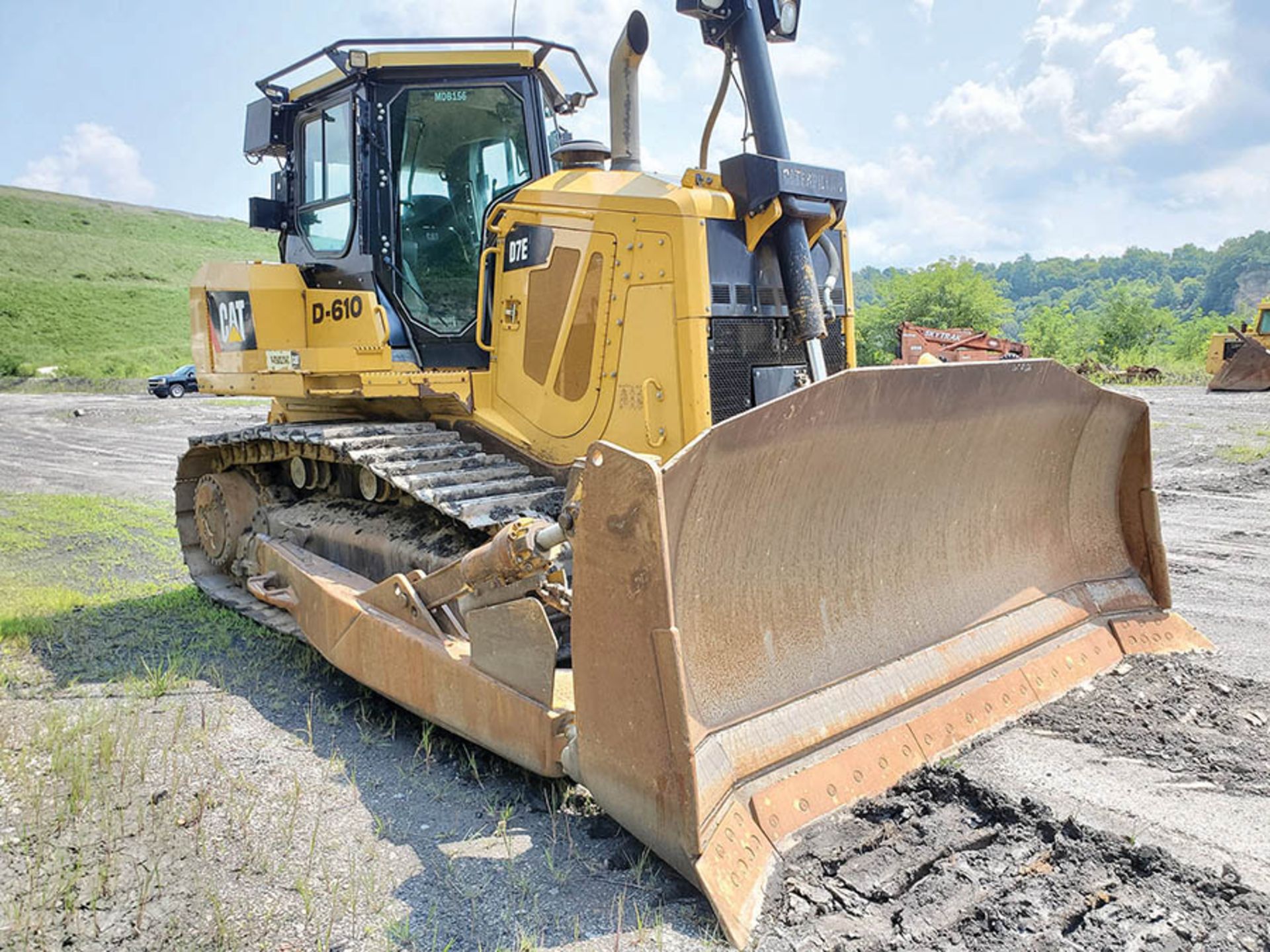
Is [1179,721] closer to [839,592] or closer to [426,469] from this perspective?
[839,592]

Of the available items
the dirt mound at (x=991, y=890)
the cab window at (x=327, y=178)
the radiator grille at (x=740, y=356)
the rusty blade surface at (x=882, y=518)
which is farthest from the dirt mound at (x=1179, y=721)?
the cab window at (x=327, y=178)

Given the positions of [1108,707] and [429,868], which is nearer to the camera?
[429,868]

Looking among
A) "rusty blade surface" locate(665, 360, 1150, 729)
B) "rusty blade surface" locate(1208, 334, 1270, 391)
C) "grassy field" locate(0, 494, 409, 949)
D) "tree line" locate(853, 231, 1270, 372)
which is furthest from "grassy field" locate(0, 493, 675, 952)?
"tree line" locate(853, 231, 1270, 372)

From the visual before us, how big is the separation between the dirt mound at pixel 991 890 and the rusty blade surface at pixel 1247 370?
21637 millimetres

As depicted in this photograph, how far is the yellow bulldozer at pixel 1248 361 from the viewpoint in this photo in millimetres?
20484

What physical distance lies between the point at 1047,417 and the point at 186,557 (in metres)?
4.83

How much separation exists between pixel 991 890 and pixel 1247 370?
2218cm

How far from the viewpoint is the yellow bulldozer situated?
2048cm

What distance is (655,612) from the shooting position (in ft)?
7.89

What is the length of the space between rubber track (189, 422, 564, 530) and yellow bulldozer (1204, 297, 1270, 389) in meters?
21.3

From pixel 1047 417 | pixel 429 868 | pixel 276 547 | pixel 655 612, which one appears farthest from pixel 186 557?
pixel 1047 417

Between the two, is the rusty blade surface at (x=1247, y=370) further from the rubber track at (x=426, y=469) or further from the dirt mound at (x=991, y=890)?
the dirt mound at (x=991, y=890)

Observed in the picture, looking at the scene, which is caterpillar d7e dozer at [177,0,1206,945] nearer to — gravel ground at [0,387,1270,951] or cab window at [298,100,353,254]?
cab window at [298,100,353,254]

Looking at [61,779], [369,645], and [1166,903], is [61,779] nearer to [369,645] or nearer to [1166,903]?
[369,645]
